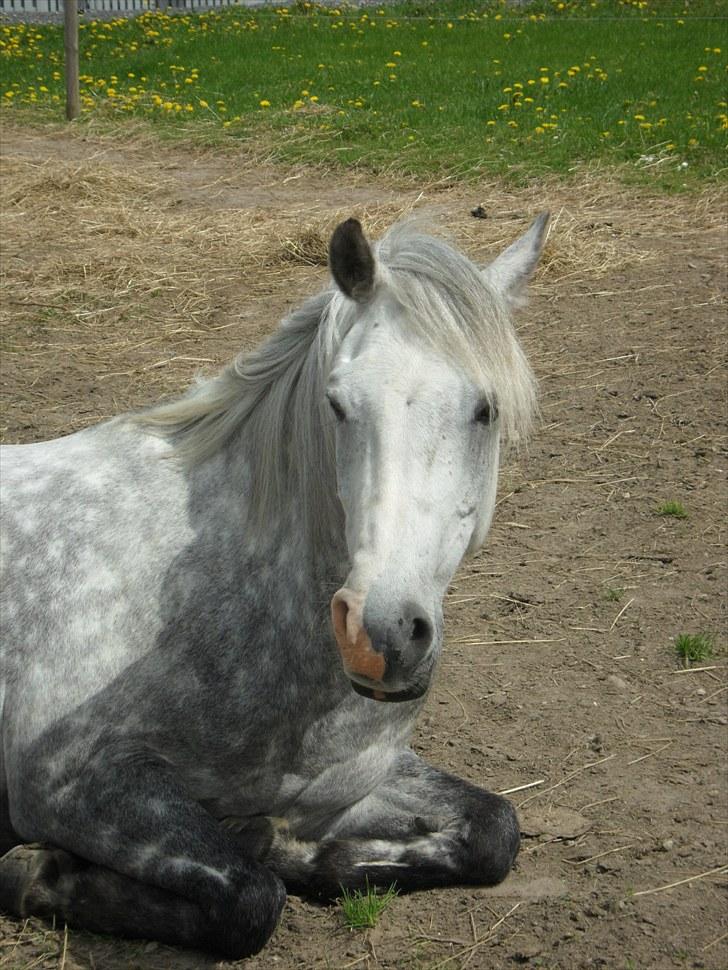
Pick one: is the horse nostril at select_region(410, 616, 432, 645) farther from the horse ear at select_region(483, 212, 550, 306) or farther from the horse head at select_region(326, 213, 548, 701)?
the horse ear at select_region(483, 212, 550, 306)

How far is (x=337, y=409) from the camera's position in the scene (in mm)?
2320

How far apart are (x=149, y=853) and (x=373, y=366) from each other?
1.18 metres

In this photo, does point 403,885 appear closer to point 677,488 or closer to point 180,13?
point 677,488

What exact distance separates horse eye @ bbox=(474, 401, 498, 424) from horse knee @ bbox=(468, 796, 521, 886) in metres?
1.07

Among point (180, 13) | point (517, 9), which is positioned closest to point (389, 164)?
point (517, 9)

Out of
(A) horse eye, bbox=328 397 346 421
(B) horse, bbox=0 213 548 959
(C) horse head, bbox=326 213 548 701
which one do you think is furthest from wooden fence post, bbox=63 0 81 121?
(A) horse eye, bbox=328 397 346 421

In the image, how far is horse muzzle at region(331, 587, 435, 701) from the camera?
2061mm

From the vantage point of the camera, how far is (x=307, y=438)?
2.62 meters

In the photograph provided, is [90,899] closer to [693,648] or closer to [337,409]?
[337,409]

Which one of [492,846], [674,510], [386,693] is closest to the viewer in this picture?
[386,693]

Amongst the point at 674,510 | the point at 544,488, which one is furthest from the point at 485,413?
the point at 544,488

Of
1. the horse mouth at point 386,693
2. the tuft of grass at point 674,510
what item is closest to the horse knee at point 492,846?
the horse mouth at point 386,693

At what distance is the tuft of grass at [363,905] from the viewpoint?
270 cm

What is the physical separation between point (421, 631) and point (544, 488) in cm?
289
